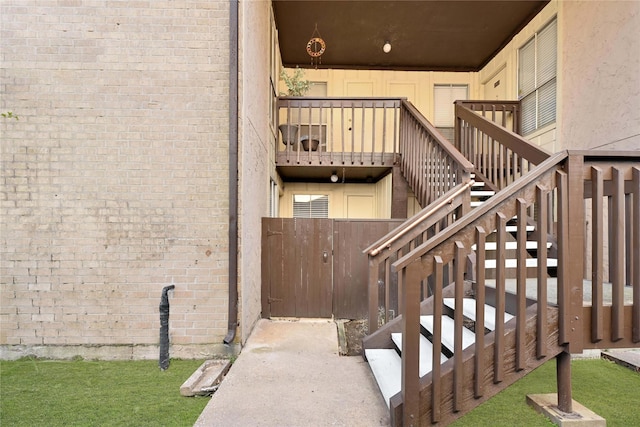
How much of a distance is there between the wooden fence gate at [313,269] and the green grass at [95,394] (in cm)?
167

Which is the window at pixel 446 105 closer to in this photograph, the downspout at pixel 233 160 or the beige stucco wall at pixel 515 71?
the beige stucco wall at pixel 515 71

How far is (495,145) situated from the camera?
237 inches

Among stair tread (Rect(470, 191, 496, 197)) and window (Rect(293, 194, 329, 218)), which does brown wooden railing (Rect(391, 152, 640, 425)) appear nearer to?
stair tread (Rect(470, 191, 496, 197))

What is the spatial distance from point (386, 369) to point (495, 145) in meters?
4.95

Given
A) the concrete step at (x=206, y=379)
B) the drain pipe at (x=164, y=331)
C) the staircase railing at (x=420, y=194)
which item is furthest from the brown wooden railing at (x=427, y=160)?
the drain pipe at (x=164, y=331)

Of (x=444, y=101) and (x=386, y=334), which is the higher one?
(x=444, y=101)

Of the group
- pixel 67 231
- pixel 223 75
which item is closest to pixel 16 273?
pixel 67 231

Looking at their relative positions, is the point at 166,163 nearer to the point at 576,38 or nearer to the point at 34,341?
the point at 34,341

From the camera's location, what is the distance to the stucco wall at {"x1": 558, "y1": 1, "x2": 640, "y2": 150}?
4.30 m

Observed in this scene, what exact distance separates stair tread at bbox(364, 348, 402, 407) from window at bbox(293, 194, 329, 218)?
215 inches

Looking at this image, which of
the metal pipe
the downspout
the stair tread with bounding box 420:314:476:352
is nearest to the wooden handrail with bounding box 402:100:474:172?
the metal pipe

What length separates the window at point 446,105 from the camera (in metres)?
8.50

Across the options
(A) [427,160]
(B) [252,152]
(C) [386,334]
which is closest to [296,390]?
(C) [386,334]

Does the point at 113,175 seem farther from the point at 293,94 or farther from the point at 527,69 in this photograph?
the point at 527,69
